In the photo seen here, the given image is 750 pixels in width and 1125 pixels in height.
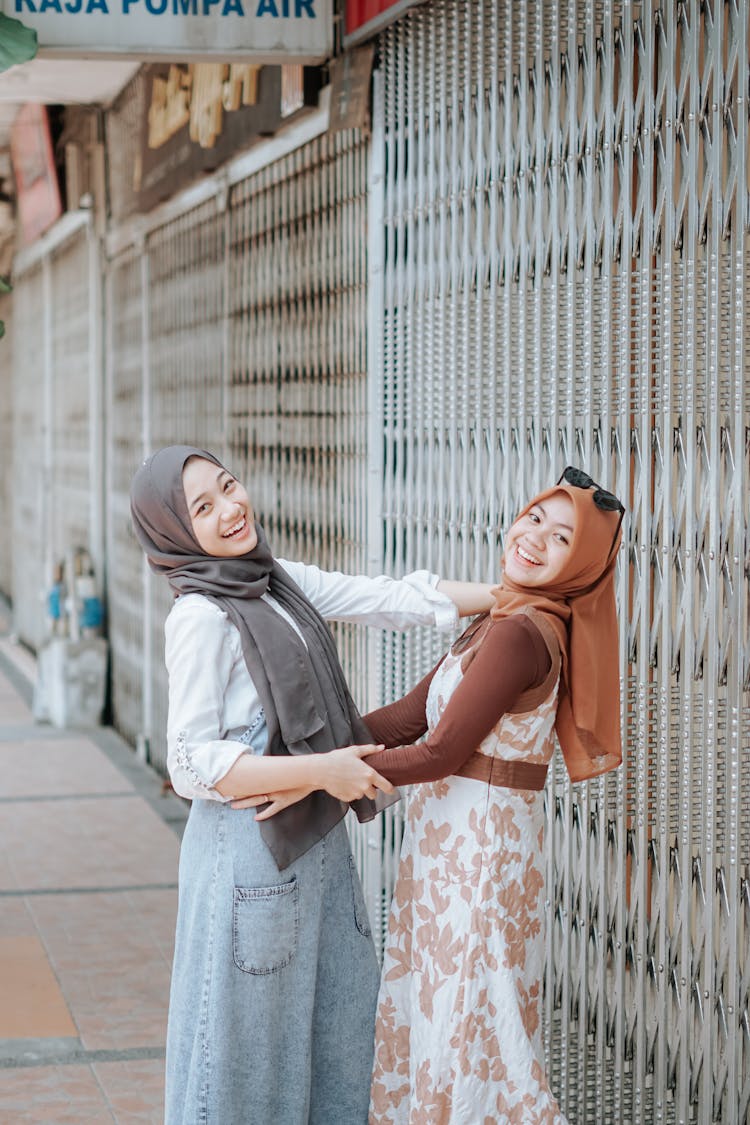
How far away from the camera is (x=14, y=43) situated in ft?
17.1

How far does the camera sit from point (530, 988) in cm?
350

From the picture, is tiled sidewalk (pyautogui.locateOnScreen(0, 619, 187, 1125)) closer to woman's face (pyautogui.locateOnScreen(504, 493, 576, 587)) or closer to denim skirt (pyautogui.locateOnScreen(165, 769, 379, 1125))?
denim skirt (pyautogui.locateOnScreen(165, 769, 379, 1125))

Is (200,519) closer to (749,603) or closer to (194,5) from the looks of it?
(749,603)

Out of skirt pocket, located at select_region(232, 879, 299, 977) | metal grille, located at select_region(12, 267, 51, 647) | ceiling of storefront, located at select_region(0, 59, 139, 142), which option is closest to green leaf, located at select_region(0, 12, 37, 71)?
skirt pocket, located at select_region(232, 879, 299, 977)

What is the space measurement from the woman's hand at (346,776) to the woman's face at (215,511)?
0.47 meters

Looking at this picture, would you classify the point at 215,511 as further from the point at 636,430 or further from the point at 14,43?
the point at 14,43

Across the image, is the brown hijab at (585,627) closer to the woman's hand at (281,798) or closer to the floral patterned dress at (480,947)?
the floral patterned dress at (480,947)

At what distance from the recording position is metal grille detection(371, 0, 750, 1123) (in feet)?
12.4

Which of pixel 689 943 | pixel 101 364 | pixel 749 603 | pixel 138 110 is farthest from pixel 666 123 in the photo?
pixel 101 364

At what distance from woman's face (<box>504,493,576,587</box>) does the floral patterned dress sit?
242 millimetres

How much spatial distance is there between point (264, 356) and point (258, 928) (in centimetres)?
425

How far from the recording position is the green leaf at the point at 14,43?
5.18m

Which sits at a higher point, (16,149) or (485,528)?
(16,149)

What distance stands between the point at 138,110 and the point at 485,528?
583 cm
